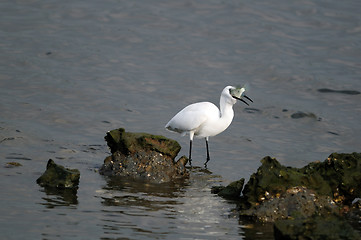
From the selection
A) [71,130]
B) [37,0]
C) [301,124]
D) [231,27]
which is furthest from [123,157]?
[37,0]

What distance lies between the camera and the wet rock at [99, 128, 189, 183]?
351 inches

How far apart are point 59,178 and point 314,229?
360 cm

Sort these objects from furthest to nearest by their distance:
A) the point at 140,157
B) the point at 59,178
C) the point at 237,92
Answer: the point at 237,92 → the point at 140,157 → the point at 59,178

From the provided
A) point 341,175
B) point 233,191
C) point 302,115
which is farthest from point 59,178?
point 302,115

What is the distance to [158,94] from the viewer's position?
52.1 ft

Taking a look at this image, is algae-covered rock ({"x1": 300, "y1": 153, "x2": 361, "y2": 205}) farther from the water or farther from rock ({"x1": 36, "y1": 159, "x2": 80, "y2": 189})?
rock ({"x1": 36, "y1": 159, "x2": 80, "y2": 189})

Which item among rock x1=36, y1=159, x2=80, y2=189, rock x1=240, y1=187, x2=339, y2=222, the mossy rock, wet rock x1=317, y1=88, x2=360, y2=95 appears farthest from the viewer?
wet rock x1=317, y1=88, x2=360, y2=95

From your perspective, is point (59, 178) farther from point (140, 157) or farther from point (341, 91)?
point (341, 91)

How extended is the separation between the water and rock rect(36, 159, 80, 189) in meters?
0.20

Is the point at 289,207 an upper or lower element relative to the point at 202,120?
lower

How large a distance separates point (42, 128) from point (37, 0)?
12198 mm

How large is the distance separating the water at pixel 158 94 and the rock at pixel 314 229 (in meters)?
0.89

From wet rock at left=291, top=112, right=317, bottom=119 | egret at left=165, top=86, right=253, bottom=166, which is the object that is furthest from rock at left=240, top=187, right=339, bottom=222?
wet rock at left=291, top=112, right=317, bottom=119

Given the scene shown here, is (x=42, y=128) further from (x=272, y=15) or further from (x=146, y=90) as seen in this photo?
(x=272, y=15)
